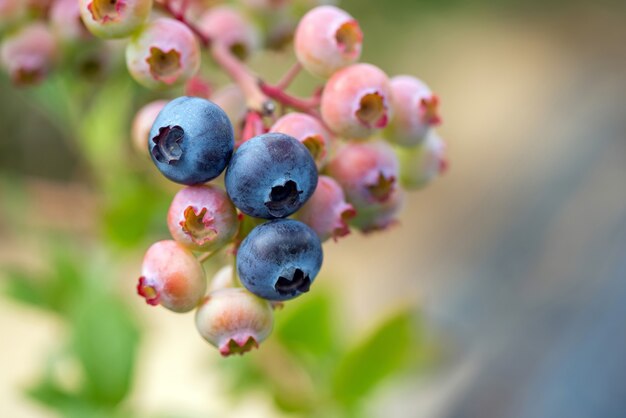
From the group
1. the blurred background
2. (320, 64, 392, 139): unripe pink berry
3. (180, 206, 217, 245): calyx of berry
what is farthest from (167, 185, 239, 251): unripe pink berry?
the blurred background

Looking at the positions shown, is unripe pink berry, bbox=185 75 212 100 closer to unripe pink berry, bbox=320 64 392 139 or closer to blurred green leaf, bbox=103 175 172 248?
unripe pink berry, bbox=320 64 392 139

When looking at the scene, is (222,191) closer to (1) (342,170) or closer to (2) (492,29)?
(1) (342,170)

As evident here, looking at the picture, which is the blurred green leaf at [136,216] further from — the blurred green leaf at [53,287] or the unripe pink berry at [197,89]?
the unripe pink berry at [197,89]

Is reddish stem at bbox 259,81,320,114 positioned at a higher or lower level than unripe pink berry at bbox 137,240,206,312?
higher

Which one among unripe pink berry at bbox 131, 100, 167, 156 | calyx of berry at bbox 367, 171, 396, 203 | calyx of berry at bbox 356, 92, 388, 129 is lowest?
calyx of berry at bbox 367, 171, 396, 203

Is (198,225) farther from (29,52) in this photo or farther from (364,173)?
(29,52)

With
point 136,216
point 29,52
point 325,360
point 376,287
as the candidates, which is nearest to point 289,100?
point 29,52

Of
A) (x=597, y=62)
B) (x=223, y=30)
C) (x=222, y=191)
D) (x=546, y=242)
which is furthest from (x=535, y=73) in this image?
(x=222, y=191)
